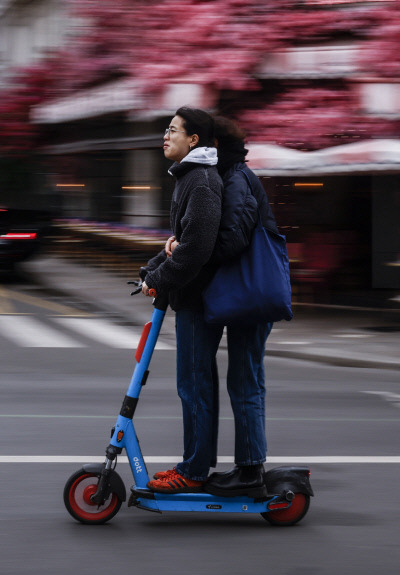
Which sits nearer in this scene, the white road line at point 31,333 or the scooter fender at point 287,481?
the scooter fender at point 287,481

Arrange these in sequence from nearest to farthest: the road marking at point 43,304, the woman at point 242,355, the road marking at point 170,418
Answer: the woman at point 242,355
the road marking at point 170,418
the road marking at point 43,304

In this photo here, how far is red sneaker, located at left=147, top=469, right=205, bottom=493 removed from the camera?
459 centimetres

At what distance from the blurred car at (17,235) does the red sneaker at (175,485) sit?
1363 cm

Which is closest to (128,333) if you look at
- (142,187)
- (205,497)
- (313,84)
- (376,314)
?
(376,314)

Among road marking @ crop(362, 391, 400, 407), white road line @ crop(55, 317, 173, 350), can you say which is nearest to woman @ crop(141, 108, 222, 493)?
road marking @ crop(362, 391, 400, 407)

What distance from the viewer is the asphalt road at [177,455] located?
4215 millimetres

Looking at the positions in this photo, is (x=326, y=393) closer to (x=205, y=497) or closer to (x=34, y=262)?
(x=205, y=497)

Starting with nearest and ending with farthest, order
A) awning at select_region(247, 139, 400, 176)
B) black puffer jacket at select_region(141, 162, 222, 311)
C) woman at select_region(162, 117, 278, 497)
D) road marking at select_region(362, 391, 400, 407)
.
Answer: black puffer jacket at select_region(141, 162, 222, 311) < woman at select_region(162, 117, 278, 497) < road marking at select_region(362, 391, 400, 407) < awning at select_region(247, 139, 400, 176)

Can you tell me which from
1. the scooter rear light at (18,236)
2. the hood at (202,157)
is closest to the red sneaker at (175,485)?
the hood at (202,157)

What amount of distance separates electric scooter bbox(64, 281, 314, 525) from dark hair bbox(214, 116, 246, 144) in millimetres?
744

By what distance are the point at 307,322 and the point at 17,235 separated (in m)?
6.23

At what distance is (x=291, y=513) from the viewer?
4.65m

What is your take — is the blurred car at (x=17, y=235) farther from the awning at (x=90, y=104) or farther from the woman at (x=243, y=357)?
the woman at (x=243, y=357)

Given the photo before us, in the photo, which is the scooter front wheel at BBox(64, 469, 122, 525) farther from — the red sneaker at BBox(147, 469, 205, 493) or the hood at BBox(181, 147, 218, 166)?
Answer: the hood at BBox(181, 147, 218, 166)
